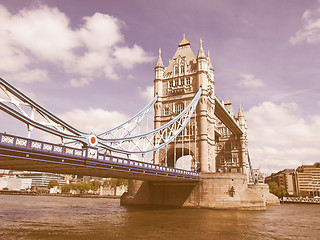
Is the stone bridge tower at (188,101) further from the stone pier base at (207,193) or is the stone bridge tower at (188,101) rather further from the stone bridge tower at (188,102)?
the stone pier base at (207,193)

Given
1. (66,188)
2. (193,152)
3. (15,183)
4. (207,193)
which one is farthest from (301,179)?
(15,183)

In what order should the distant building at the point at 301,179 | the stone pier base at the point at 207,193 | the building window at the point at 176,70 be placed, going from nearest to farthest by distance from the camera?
the stone pier base at the point at 207,193
the building window at the point at 176,70
the distant building at the point at 301,179

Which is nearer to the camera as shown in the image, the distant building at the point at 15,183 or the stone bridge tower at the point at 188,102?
the stone bridge tower at the point at 188,102

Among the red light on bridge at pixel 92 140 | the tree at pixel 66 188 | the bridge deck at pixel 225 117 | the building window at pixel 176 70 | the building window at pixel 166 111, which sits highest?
the building window at pixel 176 70

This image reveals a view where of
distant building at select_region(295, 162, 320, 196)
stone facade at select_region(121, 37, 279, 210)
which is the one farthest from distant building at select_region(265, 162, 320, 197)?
stone facade at select_region(121, 37, 279, 210)

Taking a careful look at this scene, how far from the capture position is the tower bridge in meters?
19.7

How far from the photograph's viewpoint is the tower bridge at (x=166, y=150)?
1972cm

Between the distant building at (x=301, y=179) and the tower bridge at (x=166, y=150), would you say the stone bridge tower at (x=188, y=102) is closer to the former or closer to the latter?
the tower bridge at (x=166, y=150)

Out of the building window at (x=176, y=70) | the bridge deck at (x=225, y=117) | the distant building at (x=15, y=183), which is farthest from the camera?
the distant building at (x=15, y=183)

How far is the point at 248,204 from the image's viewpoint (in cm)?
4053

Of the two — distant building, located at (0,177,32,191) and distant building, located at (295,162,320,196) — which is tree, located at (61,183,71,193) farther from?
distant building, located at (295,162,320,196)

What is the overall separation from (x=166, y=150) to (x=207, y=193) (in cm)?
918

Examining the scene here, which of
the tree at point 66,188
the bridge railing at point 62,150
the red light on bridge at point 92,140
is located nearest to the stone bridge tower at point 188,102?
the bridge railing at point 62,150

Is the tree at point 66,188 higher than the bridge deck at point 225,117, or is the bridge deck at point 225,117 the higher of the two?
the bridge deck at point 225,117
